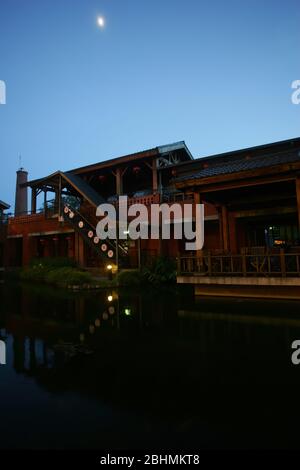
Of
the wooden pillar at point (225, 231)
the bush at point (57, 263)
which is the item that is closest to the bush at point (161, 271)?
the wooden pillar at point (225, 231)

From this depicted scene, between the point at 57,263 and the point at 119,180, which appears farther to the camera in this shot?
the point at 119,180

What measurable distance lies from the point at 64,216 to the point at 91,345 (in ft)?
60.1

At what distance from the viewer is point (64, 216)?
23656 mm

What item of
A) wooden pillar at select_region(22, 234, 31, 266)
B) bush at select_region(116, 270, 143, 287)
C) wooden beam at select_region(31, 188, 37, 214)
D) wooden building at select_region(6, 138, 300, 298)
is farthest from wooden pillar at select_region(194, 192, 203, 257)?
wooden pillar at select_region(22, 234, 31, 266)

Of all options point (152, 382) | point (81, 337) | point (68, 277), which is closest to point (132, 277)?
point (68, 277)

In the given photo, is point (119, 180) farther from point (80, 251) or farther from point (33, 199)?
point (33, 199)

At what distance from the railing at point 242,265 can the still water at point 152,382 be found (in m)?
1.73

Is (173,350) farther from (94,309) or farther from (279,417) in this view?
(94,309)

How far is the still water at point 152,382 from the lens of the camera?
10.8 feet

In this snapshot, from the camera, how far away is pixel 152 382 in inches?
183

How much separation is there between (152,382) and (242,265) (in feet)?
24.4

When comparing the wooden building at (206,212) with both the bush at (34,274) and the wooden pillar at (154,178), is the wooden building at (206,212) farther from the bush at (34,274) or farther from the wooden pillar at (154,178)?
the bush at (34,274)

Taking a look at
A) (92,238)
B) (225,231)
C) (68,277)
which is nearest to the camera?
(225,231)

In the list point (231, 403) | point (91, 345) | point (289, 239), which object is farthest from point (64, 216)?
point (231, 403)
